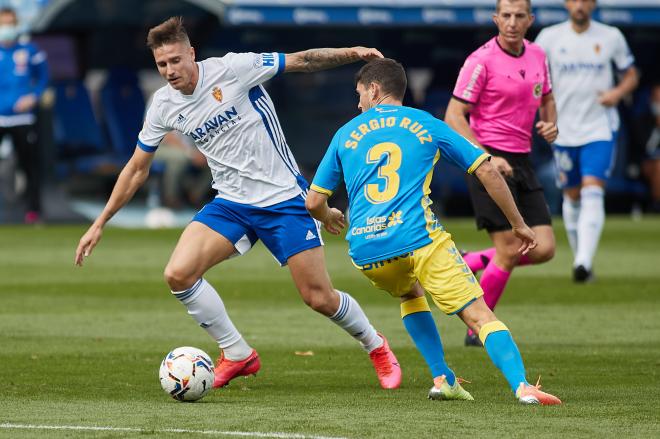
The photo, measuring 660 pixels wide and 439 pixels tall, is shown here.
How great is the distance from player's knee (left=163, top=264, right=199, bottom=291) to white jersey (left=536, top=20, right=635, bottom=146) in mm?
6542

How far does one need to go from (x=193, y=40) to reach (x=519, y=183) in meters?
16.6

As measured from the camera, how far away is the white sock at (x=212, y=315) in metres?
8.41

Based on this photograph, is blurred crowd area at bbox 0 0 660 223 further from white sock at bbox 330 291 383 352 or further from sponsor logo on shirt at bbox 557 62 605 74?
white sock at bbox 330 291 383 352

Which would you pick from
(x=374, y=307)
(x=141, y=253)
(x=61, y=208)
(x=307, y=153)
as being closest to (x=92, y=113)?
(x=61, y=208)

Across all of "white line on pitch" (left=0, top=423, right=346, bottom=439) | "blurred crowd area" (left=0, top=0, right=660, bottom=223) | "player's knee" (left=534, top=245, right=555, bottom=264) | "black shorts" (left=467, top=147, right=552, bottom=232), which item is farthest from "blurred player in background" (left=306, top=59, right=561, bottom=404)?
"blurred crowd area" (left=0, top=0, right=660, bottom=223)

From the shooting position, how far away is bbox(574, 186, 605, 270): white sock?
45.7ft

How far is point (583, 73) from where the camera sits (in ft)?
47.3

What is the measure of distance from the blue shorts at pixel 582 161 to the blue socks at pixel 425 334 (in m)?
6.40

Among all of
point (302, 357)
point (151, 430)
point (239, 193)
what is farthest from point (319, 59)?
point (151, 430)

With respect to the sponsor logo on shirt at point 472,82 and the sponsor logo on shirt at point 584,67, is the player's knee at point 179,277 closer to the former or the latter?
the sponsor logo on shirt at point 472,82

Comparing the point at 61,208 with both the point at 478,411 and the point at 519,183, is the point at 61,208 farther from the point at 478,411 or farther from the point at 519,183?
the point at 478,411

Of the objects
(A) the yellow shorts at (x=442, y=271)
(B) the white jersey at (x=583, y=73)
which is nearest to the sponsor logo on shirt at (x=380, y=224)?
(A) the yellow shorts at (x=442, y=271)

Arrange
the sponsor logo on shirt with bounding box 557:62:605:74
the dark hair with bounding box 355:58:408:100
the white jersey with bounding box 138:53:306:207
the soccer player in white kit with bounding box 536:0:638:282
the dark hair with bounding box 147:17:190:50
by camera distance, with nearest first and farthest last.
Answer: the dark hair with bounding box 355:58:408:100
the dark hair with bounding box 147:17:190:50
the white jersey with bounding box 138:53:306:207
the soccer player in white kit with bounding box 536:0:638:282
the sponsor logo on shirt with bounding box 557:62:605:74

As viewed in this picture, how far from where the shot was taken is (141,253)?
18188 millimetres
